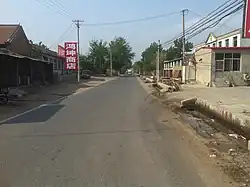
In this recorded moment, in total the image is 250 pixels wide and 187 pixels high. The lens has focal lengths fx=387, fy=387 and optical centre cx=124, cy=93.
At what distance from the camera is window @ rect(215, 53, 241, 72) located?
43.1m

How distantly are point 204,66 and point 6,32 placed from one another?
23115mm

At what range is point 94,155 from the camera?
26.5 ft

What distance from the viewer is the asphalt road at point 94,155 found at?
6164 millimetres

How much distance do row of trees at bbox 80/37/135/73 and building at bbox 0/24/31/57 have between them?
5832 centimetres

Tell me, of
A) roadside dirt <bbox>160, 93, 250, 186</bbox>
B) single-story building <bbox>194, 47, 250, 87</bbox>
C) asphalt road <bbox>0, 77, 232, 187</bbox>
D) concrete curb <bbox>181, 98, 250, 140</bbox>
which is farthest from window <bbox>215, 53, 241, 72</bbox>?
asphalt road <bbox>0, 77, 232, 187</bbox>

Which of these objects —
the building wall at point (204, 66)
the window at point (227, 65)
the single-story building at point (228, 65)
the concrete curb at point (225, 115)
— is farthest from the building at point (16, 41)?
the concrete curb at point (225, 115)

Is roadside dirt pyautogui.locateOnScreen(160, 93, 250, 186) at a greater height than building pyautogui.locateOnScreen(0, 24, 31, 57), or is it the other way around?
building pyautogui.locateOnScreen(0, 24, 31, 57)

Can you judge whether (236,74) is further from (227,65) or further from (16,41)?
(16,41)

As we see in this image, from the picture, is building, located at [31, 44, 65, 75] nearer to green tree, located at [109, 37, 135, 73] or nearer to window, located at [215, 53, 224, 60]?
window, located at [215, 53, 224, 60]

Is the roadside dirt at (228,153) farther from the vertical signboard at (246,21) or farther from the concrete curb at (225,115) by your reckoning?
the vertical signboard at (246,21)

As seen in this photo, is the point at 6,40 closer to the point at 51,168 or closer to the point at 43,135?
the point at 43,135

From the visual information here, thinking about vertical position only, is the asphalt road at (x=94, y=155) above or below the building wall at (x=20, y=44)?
below

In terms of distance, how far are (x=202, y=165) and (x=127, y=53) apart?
13107cm

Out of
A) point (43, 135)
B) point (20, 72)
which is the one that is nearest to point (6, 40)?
point (20, 72)
